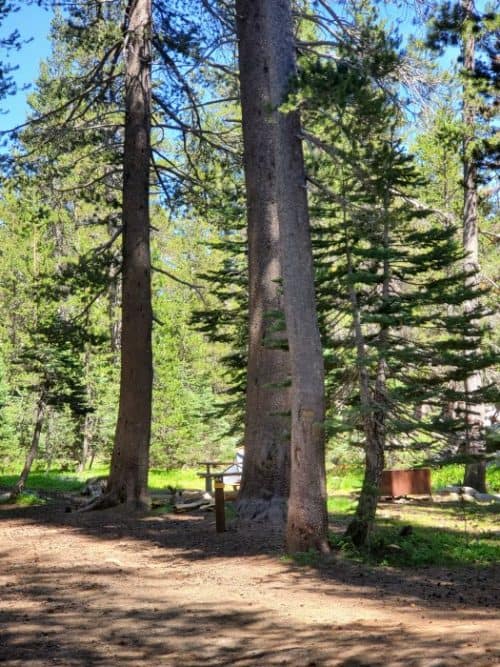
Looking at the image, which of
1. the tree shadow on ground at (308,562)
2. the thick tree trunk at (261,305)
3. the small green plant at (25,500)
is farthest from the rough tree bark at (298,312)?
the small green plant at (25,500)

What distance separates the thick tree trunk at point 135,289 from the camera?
46.2 feet

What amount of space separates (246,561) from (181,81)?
987 centimetres

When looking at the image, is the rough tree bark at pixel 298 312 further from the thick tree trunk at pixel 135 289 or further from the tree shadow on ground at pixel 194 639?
the thick tree trunk at pixel 135 289

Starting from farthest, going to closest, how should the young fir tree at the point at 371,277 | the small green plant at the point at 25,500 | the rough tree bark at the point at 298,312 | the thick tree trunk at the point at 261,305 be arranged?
the small green plant at the point at 25,500 < the thick tree trunk at the point at 261,305 < the rough tree bark at the point at 298,312 < the young fir tree at the point at 371,277

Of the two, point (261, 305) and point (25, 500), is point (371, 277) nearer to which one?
point (261, 305)

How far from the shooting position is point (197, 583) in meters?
7.49

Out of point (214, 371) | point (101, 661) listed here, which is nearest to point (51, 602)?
point (101, 661)

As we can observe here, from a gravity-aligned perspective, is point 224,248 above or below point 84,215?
below

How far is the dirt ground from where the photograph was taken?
480 centimetres

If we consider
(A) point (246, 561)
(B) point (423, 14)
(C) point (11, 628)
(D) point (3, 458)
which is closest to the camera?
(C) point (11, 628)

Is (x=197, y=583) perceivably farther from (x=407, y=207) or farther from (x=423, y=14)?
(x=423, y=14)

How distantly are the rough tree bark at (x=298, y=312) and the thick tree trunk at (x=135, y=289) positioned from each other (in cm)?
579

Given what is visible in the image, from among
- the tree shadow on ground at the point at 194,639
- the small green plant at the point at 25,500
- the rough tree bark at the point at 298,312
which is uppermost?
the rough tree bark at the point at 298,312

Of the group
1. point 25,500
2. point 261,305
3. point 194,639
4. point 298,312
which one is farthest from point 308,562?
point 25,500
